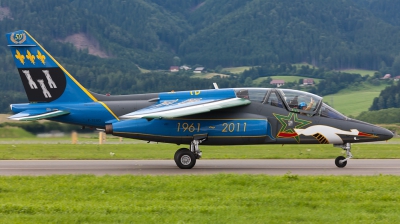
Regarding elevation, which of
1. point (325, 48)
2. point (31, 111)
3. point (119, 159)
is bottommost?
point (119, 159)

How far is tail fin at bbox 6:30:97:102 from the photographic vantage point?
21203 mm

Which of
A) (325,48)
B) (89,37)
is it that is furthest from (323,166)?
(325,48)

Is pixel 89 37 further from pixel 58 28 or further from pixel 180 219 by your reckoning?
pixel 180 219

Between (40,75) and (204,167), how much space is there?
5.99 m

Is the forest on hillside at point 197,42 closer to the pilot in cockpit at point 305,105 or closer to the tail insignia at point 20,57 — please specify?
the tail insignia at point 20,57

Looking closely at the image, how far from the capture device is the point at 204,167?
21125mm

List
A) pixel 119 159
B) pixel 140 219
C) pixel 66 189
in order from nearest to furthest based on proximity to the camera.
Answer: pixel 140 219, pixel 66 189, pixel 119 159

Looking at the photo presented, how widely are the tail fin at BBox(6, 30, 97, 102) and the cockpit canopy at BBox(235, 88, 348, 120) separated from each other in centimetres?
528

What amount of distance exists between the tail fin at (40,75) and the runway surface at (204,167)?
2245 mm

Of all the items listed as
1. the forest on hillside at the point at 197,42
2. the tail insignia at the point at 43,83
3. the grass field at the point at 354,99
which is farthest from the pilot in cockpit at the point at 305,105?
the forest on hillside at the point at 197,42

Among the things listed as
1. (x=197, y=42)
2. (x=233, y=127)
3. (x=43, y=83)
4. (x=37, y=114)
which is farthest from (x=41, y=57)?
(x=197, y=42)

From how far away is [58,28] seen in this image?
15162 centimetres

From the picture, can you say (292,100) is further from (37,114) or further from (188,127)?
(37,114)

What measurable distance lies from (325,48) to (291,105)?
526 feet
